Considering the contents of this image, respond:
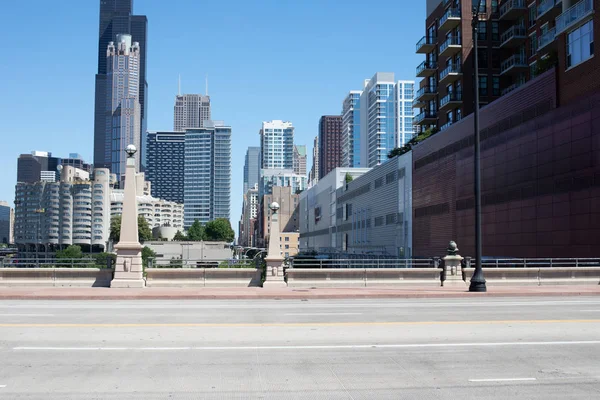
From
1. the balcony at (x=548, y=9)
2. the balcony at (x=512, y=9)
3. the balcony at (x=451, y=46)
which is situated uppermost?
the balcony at (x=512, y=9)

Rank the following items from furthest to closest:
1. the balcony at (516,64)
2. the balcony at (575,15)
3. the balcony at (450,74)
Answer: the balcony at (450,74) → the balcony at (516,64) → the balcony at (575,15)

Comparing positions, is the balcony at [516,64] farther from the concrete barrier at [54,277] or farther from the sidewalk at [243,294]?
the concrete barrier at [54,277]

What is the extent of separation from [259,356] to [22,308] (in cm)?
1245

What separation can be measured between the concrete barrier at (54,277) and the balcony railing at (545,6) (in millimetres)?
47604

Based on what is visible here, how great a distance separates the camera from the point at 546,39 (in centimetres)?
5975

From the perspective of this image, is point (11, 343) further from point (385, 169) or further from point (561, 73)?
point (385, 169)

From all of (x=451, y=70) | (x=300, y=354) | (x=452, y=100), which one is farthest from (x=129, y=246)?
(x=451, y=70)

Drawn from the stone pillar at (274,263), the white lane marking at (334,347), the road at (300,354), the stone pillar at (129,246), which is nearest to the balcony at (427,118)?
the stone pillar at (274,263)

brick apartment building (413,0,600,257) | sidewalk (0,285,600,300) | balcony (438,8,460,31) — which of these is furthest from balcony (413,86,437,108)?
sidewalk (0,285,600,300)

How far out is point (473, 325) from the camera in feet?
51.8

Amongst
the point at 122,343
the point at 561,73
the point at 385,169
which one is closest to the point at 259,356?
the point at 122,343

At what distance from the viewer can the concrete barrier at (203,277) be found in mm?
29078

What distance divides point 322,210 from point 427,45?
71.9 metres

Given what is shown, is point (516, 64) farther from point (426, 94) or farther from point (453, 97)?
point (426, 94)
